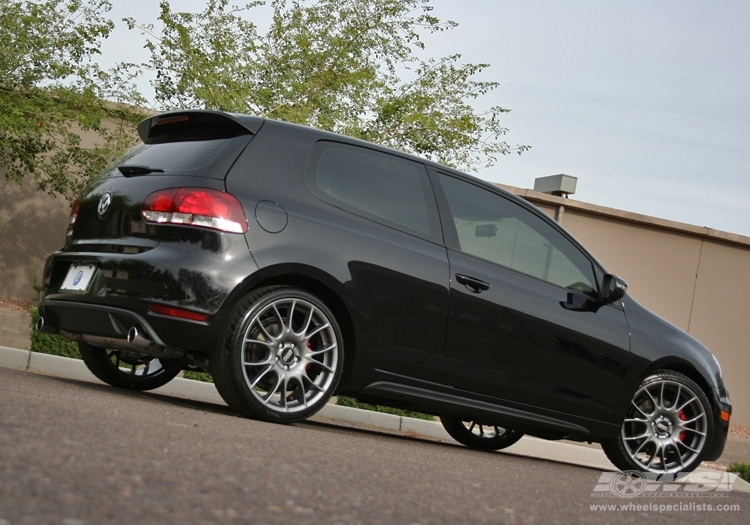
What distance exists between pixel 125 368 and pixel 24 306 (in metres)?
11.4

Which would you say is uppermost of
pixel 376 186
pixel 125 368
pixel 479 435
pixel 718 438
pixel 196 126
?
pixel 196 126

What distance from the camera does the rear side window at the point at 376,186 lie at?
208 inches

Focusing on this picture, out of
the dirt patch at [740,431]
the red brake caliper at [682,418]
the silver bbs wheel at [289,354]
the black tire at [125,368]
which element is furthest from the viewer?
the dirt patch at [740,431]

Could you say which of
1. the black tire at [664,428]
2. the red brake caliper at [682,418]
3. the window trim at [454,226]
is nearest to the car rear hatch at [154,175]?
the window trim at [454,226]

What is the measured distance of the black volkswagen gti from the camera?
479 cm

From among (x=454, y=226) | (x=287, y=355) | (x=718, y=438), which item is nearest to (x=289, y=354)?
(x=287, y=355)

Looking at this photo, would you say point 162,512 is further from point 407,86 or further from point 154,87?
point 407,86

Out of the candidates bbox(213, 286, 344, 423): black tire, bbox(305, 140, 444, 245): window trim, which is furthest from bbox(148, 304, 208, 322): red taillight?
bbox(305, 140, 444, 245): window trim

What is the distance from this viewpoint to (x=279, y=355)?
16.2ft

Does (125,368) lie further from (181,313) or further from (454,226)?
(454,226)

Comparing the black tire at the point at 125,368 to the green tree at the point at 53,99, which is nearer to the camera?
the black tire at the point at 125,368

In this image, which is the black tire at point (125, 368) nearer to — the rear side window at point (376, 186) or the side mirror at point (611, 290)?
the rear side window at point (376, 186)

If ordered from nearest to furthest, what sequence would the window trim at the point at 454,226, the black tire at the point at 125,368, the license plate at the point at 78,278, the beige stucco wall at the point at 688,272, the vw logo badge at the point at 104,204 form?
the license plate at the point at 78,278
the vw logo badge at the point at 104,204
the window trim at the point at 454,226
the black tire at the point at 125,368
the beige stucco wall at the point at 688,272

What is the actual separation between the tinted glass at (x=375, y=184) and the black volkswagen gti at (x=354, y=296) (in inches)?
0.5
